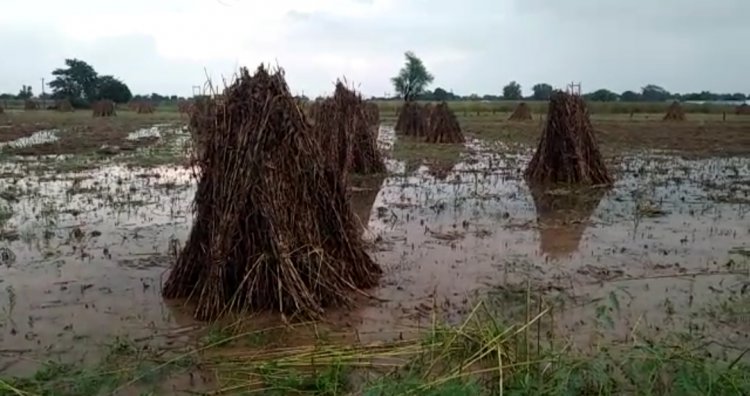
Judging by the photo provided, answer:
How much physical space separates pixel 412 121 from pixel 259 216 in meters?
22.5

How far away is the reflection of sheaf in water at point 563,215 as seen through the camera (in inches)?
317

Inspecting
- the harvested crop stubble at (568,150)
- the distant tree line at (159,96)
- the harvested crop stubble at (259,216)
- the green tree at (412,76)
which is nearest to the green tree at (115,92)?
the distant tree line at (159,96)

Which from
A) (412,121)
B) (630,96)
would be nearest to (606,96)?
(630,96)

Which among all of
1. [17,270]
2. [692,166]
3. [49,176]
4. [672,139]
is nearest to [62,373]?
[17,270]

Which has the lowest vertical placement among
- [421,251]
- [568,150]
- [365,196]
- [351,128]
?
[421,251]

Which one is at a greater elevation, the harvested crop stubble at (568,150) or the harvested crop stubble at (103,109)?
the harvested crop stubble at (103,109)

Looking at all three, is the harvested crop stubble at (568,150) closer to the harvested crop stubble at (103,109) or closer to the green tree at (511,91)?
the harvested crop stubble at (103,109)

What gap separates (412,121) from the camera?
2766cm

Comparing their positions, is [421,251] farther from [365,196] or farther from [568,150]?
[568,150]

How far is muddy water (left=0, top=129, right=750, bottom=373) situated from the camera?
5340mm

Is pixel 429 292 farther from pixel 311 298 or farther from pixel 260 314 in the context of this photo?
pixel 260 314

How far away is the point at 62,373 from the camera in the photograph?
13.6 feet

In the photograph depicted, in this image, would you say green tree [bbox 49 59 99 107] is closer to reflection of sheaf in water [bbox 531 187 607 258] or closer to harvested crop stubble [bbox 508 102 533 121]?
harvested crop stubble [bbox 508 102 533 121]

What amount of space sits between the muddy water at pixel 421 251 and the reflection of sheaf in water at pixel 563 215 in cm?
3
